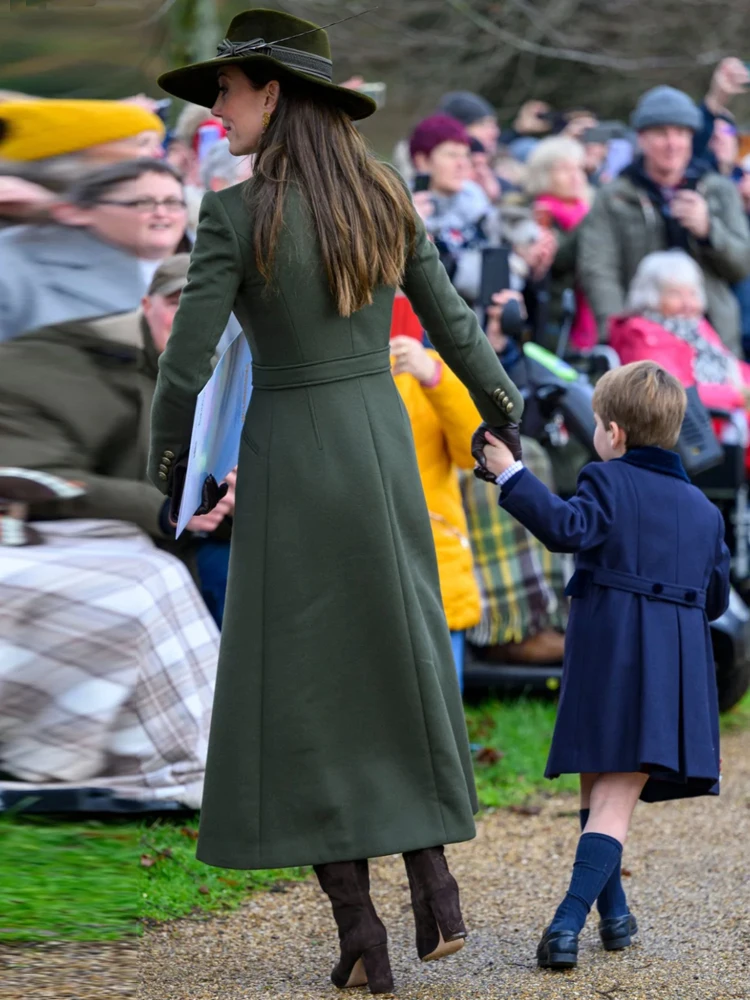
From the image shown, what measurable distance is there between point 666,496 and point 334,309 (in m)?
0.86

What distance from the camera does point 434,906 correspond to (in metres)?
3.34

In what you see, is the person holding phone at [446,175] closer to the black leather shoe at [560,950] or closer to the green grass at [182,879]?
the green grass at [182,879]

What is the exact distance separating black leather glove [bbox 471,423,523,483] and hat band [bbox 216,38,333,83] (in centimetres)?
80

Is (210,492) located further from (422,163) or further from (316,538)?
(422,163)

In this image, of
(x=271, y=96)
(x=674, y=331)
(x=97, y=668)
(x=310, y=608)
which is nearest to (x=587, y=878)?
(x=310, y=608)

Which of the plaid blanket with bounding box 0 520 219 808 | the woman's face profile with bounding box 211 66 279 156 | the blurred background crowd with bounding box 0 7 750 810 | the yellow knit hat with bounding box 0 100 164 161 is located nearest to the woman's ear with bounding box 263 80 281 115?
the woman's face profile with bounding box 211 66 279 156

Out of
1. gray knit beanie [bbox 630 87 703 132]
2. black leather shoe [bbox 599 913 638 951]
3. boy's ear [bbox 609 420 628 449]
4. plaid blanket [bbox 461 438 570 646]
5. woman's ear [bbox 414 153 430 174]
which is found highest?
gray knit beanie [bbox 630 87 703 132]

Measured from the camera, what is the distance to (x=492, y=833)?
4.82m

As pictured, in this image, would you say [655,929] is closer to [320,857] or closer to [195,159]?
[320,857]

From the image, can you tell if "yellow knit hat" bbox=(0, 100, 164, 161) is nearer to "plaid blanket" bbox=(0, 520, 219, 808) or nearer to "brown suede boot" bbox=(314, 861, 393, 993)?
"plaid blanket" bbox=(0, 520, 219, 808)

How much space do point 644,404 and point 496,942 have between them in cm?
126

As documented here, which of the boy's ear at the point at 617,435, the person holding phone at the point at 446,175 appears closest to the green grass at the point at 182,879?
the boy's ear at the point at 617,435

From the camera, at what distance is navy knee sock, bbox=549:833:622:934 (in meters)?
3.53

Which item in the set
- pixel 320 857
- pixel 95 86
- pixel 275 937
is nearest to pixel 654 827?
pixel 275 937
